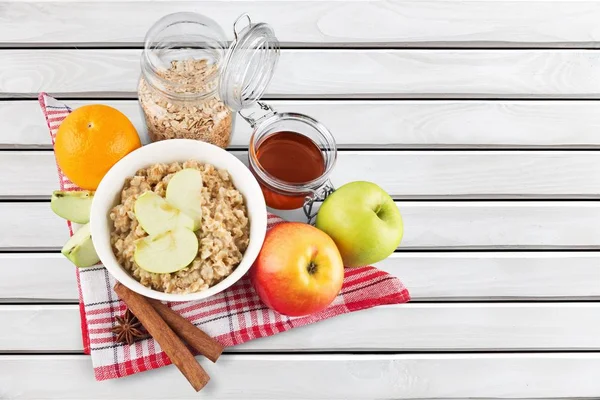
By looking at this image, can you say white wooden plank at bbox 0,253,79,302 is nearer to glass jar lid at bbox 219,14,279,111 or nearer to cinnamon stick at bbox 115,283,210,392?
cinnamon stick at bbox 115,283,210,392

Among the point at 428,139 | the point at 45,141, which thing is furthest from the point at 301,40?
the point at 45,141

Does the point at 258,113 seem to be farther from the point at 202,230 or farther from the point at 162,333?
the point at 162,333

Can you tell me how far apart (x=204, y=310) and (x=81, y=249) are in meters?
0.21

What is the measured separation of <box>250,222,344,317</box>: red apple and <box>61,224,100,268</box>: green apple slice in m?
0.26

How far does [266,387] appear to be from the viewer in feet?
3.11

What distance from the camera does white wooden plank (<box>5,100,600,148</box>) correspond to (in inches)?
41.3

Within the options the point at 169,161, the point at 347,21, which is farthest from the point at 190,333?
the point at 347,21

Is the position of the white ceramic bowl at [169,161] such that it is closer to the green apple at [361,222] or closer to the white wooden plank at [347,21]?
the green apple at [361,222]

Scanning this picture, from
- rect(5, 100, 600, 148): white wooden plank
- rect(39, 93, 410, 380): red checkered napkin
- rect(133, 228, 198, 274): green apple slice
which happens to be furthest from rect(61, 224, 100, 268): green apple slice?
rect(5, 100, 600, 148): white wooden plank

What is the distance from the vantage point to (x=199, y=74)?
2.82 ft

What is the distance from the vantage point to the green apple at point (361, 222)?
0.86 meters

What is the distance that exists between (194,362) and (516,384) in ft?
1.85

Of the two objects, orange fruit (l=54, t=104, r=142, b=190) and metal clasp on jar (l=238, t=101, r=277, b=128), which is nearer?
orange fruit (l=54, t=104, r=142, b=190)

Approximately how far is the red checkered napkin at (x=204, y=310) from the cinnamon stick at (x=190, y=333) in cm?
2
